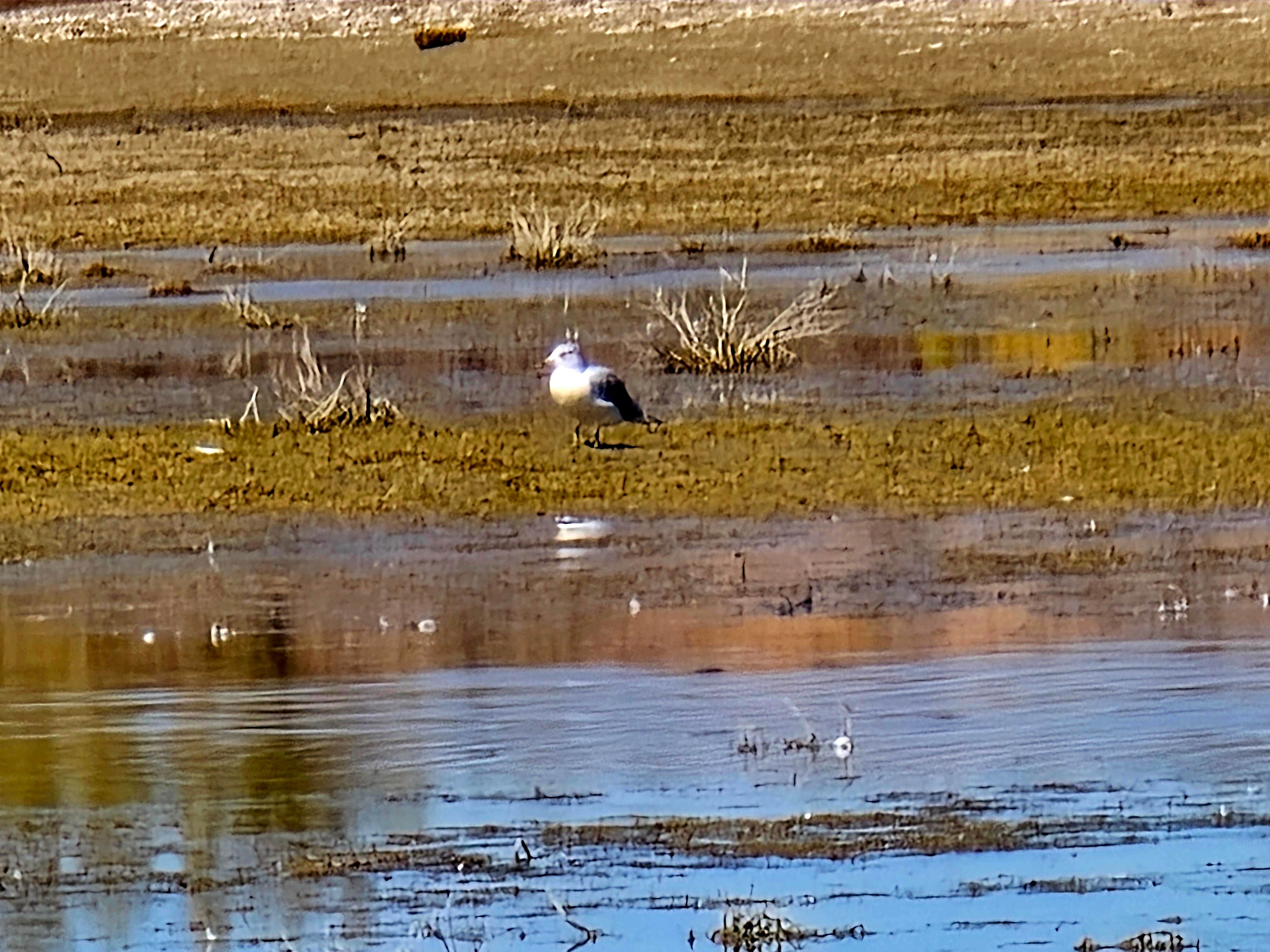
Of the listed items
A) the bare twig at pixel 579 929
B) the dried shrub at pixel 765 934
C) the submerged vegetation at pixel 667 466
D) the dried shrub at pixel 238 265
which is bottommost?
the bare twig at pixel 579 929

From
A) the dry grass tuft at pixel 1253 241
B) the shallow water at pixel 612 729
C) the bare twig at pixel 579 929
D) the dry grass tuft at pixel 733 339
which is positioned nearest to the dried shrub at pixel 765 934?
the shallow water at pixel 612 729

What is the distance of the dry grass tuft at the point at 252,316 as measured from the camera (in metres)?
19.9

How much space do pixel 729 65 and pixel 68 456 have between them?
1059 inches

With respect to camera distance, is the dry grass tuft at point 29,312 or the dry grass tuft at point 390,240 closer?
the dry grass tuft at point 29,312

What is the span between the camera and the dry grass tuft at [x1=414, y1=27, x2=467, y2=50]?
42406 mm

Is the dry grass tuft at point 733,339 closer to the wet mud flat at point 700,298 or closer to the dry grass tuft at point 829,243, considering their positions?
the wet mud flat at point 700,298

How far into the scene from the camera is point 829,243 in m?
24.3

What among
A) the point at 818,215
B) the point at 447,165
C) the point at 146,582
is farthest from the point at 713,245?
the point at 146,582

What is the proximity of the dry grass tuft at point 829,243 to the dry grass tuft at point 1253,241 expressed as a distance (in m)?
3.01

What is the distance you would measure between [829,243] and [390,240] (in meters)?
3.94

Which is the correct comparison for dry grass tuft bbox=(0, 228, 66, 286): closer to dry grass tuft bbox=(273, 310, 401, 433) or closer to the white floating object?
dry grass tuft bbox=(273, 310, 401, 433)

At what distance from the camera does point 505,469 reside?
44.7 ft

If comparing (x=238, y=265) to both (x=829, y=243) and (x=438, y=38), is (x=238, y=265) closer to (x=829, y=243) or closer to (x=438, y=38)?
(x=829, y=243)

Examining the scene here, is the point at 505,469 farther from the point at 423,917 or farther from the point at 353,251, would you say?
the point at 353,251
